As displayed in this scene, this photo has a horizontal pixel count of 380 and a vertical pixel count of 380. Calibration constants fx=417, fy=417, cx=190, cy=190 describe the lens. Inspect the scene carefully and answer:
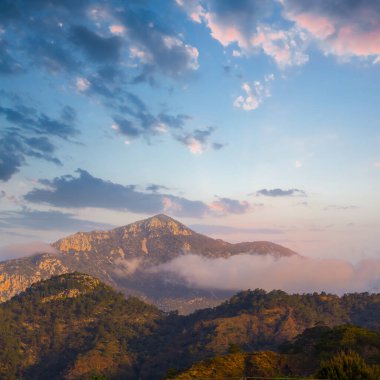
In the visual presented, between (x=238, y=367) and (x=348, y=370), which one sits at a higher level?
(x=348, y=370)

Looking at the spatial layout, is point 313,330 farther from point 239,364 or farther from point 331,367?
point 331,367

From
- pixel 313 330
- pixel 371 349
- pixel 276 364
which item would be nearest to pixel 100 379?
pixel 276 364

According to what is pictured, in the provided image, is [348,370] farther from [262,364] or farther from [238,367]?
[262,364]

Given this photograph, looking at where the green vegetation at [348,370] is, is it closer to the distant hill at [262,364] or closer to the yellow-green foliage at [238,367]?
the distant hill at [262,364]

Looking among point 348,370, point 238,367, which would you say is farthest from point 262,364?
point 348,370

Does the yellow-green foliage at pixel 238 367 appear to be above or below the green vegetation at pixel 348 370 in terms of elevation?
below

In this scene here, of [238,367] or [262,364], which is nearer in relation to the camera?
[238,367]

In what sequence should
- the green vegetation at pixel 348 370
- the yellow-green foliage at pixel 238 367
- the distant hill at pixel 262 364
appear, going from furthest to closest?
the distant hill at pixel 262 364
the yellow-green foliage at pixel 238 367
the green vegetation at pixel 348 370

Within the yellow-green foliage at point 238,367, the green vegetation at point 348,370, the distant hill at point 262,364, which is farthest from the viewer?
the distant hill at point 262,364

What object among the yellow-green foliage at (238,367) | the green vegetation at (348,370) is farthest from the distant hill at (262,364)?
the green vegetation at (348,370)

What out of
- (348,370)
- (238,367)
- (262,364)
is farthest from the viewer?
(262,364)

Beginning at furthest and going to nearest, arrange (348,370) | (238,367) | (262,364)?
(262,364) < (238,367) < (348,370)

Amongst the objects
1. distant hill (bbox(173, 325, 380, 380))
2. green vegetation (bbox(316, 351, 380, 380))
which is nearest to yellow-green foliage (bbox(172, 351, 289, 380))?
distant hill (bbox(173, 325, 380, 380))

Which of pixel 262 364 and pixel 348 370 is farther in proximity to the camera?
pixel 262 364
